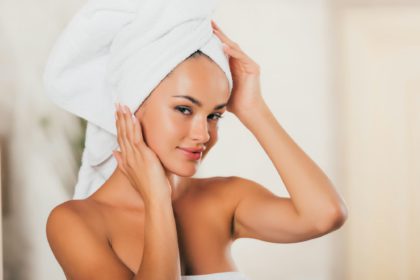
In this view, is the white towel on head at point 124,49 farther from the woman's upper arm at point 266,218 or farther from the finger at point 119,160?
the woman's upper arm at point 266,218

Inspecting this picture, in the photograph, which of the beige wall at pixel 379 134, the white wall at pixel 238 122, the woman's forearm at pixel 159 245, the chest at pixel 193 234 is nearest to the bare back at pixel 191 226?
the chest at pixel 193 234

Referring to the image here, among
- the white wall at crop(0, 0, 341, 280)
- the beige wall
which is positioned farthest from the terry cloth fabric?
the beige wall

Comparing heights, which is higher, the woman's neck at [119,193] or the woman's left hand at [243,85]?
the woman's left hand at [243,85]

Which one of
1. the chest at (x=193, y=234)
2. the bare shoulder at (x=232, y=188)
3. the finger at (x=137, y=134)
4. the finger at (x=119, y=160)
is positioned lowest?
the chest at (x=193, y=234)

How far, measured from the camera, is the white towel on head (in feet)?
4.07

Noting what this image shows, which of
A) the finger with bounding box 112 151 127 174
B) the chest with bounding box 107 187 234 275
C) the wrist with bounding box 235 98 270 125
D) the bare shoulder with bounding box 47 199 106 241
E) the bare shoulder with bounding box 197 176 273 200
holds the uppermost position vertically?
the wrist with bounding box 235 98 270 125

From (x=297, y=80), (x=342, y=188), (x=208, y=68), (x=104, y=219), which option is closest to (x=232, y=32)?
(x=297, y=80)

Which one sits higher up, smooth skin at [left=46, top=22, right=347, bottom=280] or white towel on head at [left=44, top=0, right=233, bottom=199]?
white towel on head at [left=44, top=0, right=233, bottom=199]

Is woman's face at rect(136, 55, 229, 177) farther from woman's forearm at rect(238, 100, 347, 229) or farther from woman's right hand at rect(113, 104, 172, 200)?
woman's forearm at rect(238, 100, 347, 229)

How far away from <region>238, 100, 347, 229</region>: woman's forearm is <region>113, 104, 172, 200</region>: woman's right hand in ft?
0.85

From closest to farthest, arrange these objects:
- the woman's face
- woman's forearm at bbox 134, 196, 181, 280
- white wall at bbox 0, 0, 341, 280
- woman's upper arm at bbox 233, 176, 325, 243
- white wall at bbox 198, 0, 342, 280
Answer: woman's forearm at bbox 134, 196, 181, 280 → the woman's face → woman's upper arm at bbox 233, 176, 325, 243 → white wall at bbox 0, 0, 341, 280 → white wall at bbox 198, 0, 342, 280

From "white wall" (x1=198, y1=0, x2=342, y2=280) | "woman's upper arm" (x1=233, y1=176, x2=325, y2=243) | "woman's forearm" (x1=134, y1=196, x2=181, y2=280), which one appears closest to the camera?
"woman's forearm" (x1=134, y1=196, x2=181, y2=280)

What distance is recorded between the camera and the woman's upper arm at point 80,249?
116 cm

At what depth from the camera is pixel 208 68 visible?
127cm
